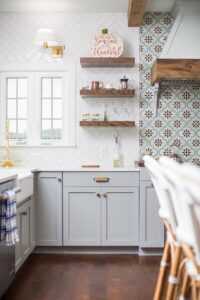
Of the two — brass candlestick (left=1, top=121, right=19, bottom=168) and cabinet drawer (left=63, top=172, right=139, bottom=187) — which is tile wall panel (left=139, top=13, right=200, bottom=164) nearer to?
cabinet drawer (left=63, top=172, right=139, bottom=187)

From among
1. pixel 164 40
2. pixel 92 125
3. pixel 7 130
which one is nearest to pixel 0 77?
pixel 7 130

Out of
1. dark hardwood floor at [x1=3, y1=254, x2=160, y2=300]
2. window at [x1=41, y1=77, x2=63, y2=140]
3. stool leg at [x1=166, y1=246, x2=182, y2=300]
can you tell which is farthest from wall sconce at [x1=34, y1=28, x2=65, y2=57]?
stool leg at [x1=166, y1=246, x2=182, y2=300]

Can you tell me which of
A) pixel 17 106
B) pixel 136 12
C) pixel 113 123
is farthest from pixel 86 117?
pixel 136 12

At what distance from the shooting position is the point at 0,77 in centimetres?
445

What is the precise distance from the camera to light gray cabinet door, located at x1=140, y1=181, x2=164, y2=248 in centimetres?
382

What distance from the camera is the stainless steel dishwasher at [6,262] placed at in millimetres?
2469

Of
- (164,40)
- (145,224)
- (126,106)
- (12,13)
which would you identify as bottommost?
(145,224)

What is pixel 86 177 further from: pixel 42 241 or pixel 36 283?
pixel 36 283

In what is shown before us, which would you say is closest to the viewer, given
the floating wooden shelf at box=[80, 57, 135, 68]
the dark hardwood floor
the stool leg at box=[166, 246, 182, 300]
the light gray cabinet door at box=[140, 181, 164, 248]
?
the stool leg at box=[166, 246, 182, 300]

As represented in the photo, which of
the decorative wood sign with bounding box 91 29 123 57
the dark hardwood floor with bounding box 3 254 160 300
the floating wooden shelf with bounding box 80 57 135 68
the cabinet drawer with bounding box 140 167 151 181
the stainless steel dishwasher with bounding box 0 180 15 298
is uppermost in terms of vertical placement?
the decorative wood sign with bounding box 91 29 123 57

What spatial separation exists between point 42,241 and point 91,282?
95 cm

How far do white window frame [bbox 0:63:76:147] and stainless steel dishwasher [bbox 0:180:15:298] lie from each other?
5.61 ft

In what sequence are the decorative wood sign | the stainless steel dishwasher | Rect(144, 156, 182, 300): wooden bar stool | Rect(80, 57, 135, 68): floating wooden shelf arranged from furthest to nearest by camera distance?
the decorative wood sign, Rect(80, 57, 135, 68): floating wooden shelf, the stainless steel dishwasher, Rect(144, 156, 182, 300): wooden bar stool

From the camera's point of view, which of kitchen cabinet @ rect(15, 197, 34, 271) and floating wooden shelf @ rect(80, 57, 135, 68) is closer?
kitchen cabinet @ rect(15, 197, 34, 271)
